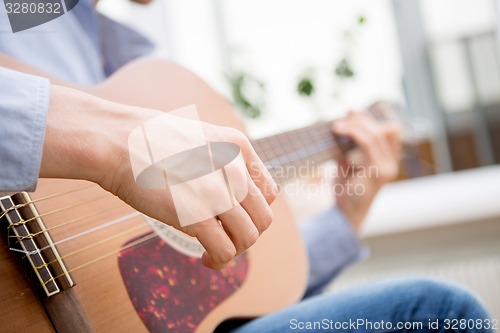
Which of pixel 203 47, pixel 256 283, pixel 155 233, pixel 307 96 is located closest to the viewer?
pixel 155 233

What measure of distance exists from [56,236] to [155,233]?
0.41 feet

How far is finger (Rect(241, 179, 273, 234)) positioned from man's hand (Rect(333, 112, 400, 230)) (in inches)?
24.4

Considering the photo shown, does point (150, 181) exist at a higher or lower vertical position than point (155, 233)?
higher

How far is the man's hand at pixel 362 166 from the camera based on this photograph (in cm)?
110

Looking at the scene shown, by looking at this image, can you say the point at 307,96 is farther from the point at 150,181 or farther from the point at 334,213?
the point at 150,181

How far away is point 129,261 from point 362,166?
2.18 feet

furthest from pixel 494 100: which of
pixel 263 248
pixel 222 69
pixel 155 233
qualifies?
pixel 155 233

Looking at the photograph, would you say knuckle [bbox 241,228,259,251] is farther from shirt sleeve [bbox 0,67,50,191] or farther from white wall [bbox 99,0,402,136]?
white wall [bbox 99,0,402,136]

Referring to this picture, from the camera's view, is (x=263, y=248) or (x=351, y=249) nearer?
(x=263, y=248)

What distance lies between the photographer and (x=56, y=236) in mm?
523

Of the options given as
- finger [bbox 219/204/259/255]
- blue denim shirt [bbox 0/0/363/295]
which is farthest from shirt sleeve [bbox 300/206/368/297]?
finger [bbox 219/204/259/255]

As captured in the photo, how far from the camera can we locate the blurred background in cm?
197

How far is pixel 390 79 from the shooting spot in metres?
2.39

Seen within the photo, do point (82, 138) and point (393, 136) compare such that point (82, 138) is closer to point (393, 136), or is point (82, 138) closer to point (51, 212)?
point (51, 212)
